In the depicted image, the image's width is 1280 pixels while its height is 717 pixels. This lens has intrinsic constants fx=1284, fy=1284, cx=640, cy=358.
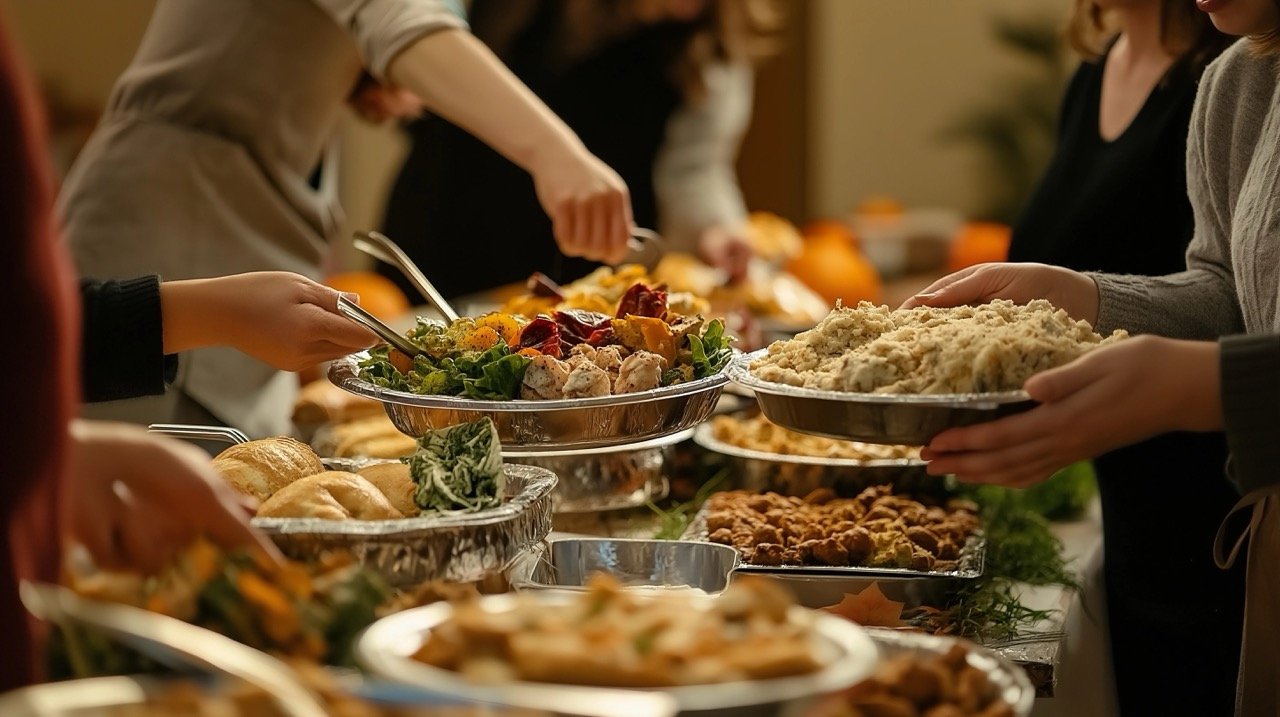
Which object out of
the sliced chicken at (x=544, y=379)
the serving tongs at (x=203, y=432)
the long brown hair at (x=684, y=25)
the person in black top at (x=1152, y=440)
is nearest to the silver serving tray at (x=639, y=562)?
the sliced chicken at (x=544, y=379)

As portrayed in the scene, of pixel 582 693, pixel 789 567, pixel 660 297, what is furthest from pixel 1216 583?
pixel 582 693

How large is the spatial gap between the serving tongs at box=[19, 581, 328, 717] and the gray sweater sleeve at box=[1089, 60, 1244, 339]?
1.25 metres

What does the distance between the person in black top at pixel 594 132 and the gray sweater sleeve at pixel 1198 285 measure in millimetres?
1847

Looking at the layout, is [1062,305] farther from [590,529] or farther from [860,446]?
[590,529]

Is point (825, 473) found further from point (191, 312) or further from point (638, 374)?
point (191, 312)

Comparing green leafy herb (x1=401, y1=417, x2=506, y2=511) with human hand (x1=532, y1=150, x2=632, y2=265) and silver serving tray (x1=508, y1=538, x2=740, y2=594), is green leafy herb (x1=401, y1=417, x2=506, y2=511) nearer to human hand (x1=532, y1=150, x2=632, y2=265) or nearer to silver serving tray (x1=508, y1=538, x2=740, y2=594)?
A: silver serving tray (x1=508, y1=538, x2=740, y2=594)

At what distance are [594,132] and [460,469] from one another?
2429 millimetres

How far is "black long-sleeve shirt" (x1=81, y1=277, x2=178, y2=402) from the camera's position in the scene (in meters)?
1.59

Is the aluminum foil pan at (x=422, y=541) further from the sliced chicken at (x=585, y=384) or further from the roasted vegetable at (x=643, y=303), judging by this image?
the roasted vegetable at (x=643, y=303)

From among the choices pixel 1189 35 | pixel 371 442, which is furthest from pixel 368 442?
pixel 1189 35

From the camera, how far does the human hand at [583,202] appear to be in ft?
6.73

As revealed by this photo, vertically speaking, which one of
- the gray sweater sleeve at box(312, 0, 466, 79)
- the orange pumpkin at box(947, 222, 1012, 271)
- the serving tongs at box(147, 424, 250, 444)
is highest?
the gray sweater sleeve at box(312, 0, 466, 79)

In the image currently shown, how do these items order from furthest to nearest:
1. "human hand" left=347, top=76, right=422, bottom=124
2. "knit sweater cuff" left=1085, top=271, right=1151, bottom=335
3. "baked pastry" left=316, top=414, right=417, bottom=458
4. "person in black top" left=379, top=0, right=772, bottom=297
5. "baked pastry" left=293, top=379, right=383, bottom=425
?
"person in black top" left=379, top=0, right=772, bottom=297 → "human hand" left=347, top=76, right=422, bottom=124 → "baked pastry" left=293, top=379, right=383, bottom=425 → "baked pastry" left=316, top=414, right=417, bottom=458 → "knit sweater cuff" left=1085, top=271, right=1151, bottom=335

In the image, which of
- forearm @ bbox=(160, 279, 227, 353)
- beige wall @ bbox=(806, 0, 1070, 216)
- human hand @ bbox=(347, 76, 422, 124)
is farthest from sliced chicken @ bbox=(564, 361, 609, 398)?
beige wall @ bbox=(806, 0, 1070, 216)
